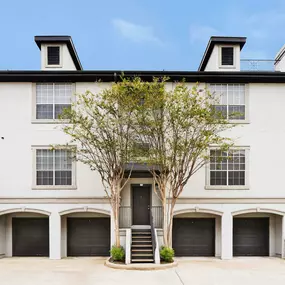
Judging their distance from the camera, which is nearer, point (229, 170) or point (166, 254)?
point (166, 254)

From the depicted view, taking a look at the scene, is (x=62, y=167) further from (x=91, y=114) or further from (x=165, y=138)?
(x=165, y=138)

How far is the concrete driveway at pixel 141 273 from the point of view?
501 inches

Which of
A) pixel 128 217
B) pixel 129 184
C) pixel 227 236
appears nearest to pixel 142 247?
pixel 128 217

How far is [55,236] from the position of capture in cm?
1684

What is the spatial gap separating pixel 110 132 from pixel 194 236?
25.7ft

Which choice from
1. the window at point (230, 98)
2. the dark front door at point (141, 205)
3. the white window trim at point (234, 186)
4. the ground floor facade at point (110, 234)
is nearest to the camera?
the white window trim at point (234, 186)

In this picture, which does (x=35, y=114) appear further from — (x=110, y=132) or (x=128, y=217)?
(x=128, y=217)

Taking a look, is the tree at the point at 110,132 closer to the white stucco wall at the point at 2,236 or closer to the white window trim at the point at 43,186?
the white window trim at the point at 43,186

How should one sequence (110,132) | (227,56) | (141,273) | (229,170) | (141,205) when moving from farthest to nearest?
1. (227,56)
2. (141,205)
3. (229,170)
4. (110,132)
5. (141,273)

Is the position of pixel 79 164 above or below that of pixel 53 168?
above

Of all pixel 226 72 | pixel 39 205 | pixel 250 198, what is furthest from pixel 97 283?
pixel 226 72

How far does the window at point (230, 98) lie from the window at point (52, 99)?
26.8 ft

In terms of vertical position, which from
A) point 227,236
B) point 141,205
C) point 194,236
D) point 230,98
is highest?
point 230,98

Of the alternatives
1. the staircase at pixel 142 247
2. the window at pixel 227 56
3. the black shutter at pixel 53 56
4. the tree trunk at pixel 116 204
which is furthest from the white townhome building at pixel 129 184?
the window at pixel 227 56
